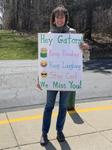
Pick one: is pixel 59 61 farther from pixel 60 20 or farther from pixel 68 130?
pixel 68 130

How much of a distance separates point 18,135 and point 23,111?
1.28 metres

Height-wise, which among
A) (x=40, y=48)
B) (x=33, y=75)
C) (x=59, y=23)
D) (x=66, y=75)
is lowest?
(x=33, y=75)

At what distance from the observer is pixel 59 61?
450cm

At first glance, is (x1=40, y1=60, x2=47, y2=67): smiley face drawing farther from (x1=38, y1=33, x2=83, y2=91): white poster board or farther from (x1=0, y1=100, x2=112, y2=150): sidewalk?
(x1=0, y1=100, x2=112, y2=150): sidewalk

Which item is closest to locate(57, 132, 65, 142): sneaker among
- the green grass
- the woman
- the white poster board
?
the woman

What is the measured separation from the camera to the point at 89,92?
779 cm

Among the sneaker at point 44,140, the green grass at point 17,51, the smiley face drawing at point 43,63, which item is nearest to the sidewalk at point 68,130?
the sneaker at point 44,140

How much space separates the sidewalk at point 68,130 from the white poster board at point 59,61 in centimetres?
77

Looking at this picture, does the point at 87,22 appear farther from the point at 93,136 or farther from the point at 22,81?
the point at 93,136

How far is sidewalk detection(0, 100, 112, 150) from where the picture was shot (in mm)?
4492

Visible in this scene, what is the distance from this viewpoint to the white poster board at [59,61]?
14.5 ft

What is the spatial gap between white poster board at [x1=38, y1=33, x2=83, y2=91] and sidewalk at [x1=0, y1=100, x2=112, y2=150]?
0.77m

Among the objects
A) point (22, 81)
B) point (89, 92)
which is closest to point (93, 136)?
point (89, 92)

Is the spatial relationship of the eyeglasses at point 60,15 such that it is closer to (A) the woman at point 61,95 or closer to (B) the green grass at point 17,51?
(A) the woman at point 61,95
